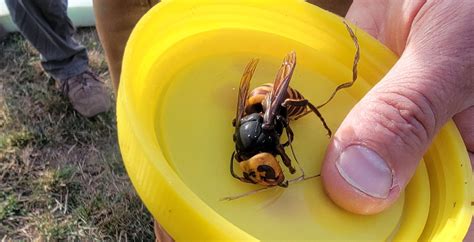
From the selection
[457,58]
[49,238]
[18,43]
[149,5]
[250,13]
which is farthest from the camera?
[18,43]

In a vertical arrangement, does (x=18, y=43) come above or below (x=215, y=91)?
below

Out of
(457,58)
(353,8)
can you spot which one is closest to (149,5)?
(353,8)

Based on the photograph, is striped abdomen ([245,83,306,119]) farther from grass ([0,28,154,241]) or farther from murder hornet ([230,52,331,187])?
grass ([0,28,154,241])

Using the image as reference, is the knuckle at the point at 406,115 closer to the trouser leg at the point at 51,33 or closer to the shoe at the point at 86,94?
the shoe at the point at 86,94

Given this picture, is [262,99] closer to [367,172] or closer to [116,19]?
[367,172]

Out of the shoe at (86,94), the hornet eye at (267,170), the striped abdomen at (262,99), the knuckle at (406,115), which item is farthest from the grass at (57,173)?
the knuckle at (406,115)

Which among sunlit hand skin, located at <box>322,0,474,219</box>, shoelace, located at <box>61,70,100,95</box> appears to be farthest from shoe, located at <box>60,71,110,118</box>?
sunlit hand skin, located at <box>322,0,474,219</box>

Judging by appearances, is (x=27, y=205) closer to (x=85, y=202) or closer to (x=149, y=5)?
(x=85, y=202)
